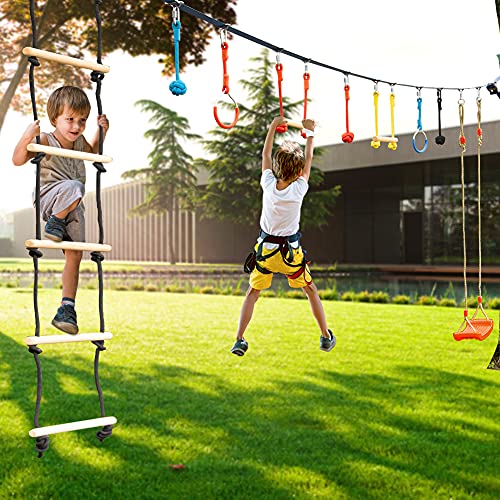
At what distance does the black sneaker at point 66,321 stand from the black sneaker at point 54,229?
38 cm

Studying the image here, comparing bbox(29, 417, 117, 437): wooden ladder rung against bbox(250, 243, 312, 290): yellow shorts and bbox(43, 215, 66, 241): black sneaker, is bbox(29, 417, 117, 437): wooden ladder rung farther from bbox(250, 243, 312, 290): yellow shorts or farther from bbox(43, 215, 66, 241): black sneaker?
bbox(250, 243, 312, 290): yellow shorts

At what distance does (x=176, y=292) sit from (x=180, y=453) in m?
16.0

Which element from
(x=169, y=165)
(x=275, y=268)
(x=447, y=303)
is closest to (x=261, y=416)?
(x=275, y=268)

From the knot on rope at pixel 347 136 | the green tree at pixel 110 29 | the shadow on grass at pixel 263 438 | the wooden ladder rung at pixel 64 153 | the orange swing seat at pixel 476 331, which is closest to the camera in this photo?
the wooden ladder rung at pixel 64 153

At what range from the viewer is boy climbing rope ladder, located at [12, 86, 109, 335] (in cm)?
341

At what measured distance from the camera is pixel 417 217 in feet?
123

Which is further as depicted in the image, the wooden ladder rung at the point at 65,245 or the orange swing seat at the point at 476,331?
the orange swing seat at the point at 476,331

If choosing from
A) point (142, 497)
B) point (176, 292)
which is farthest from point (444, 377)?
point (176, 292)

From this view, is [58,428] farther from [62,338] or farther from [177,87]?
[177,87]

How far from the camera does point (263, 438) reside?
634 cm

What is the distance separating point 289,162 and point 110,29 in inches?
419

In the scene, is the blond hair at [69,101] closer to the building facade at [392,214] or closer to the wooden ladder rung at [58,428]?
the wooden ladder rung at [58,428]

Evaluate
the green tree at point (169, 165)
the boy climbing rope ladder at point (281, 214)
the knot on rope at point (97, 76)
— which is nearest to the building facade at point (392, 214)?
the green tree at point (169, 165)

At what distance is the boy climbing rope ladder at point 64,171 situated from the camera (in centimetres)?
341
